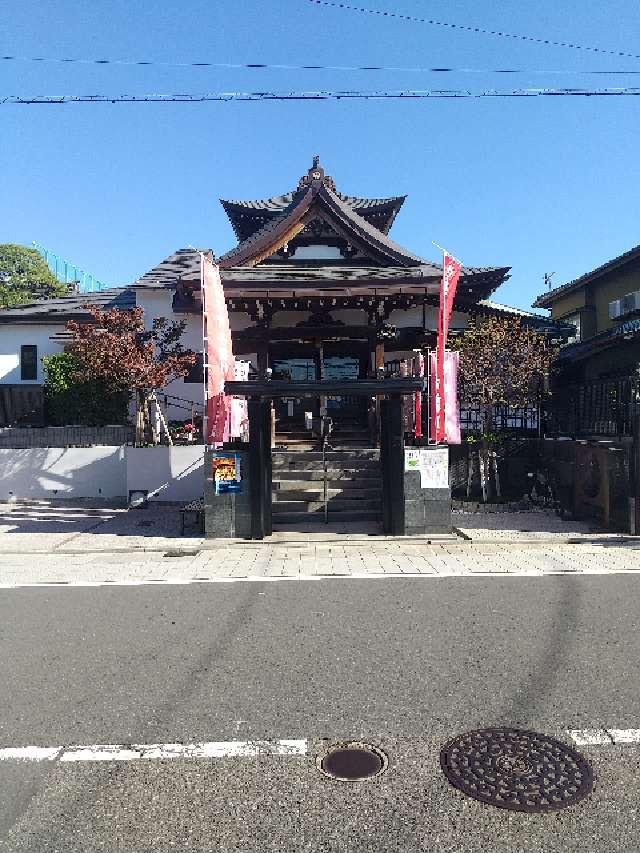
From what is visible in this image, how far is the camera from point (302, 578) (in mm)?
8297

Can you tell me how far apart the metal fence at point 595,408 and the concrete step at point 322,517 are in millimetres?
5668

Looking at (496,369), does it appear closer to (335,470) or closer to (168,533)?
(335,470)

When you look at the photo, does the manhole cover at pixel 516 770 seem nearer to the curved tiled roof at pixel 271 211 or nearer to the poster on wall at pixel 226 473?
the poster on wall at pixel 226 473

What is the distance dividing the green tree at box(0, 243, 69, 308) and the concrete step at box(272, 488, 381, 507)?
2742 cm

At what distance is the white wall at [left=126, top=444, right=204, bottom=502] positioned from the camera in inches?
623

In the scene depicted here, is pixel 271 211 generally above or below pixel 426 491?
above

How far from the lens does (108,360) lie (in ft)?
52.6

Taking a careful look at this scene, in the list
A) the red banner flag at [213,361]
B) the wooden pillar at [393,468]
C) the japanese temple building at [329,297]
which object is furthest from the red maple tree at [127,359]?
the wooden pillar at [393,468]

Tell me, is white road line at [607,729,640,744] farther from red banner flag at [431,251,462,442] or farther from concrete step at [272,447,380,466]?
concrete step at [272,447,380,466]

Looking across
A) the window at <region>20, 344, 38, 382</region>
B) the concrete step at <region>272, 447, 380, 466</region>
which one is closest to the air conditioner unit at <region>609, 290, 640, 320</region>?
the concrete step at <region>272, 447, 380, 466</region>

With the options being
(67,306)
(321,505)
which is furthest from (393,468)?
(67,306)

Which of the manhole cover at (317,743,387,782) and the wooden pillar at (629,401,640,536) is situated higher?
the wooden pillar at (629,401,640,536)

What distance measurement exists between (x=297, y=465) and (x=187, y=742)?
1061 centimetres

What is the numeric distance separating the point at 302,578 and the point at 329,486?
5.50 meters
